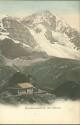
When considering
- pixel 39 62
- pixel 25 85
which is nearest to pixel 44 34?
pixel 39 62

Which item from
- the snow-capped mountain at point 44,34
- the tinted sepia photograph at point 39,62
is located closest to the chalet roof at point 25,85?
the tinted sepia photograph at point 39,62

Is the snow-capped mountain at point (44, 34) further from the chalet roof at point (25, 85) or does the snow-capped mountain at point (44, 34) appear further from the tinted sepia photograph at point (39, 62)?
the chalet roof at point (25, 85)

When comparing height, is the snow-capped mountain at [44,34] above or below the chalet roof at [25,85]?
above

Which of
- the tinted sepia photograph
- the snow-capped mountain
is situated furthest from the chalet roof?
the snow-capped mountain

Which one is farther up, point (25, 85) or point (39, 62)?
point (39, 62)

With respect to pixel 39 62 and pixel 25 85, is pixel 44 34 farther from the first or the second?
pixel 25 85

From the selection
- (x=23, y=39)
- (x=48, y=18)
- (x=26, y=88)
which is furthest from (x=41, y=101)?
(x=48, y=18)

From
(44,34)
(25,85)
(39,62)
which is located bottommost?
(25,85)

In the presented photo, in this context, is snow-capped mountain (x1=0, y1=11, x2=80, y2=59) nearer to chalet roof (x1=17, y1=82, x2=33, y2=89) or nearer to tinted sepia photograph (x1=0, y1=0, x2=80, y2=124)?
tinted sepia photograph (x1=0, y1=0, x2=80, y2=124)
